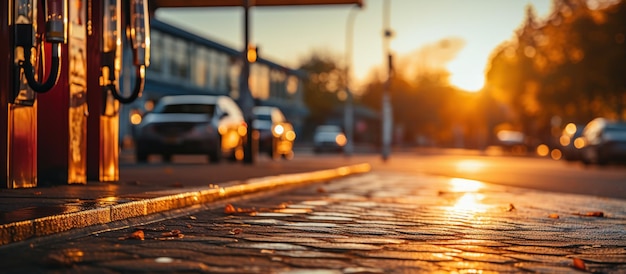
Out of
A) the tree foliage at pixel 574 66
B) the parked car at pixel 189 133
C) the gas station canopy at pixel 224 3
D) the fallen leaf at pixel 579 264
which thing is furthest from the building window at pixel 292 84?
the fallen leaf at pixel 579 264

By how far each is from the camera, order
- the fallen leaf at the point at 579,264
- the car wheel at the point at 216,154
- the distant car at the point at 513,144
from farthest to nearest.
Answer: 1. the distant car at the point at 513,144
2. the car wheel at the point at 216,154
3. the fallen leaf at the point at 579,264

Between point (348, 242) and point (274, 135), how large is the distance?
22781mm

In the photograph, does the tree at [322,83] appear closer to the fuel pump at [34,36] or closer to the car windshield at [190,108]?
the car windshield at [190,108]

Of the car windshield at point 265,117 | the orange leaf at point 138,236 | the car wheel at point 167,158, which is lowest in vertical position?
the orange leaf at point 138,236

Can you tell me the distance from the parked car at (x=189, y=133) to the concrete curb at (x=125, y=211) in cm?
816

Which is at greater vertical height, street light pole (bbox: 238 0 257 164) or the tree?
the tree

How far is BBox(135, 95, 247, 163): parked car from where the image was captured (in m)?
21.9

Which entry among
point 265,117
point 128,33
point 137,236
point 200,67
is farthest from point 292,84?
point 137,236

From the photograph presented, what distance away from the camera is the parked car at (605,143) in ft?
99.3

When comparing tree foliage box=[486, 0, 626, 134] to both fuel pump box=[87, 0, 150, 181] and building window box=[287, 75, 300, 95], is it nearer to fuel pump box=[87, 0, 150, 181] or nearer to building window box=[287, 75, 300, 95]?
building window box=[287, 75, 300, 95]

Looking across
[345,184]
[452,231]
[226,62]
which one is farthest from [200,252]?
[226,62]

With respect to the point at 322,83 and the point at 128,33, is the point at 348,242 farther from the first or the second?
the point at 322,83

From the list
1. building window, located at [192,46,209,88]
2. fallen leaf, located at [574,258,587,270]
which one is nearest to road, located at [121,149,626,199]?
fallen leaf, located at [574,258,587,270]

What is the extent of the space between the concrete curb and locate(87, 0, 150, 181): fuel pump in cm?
160
